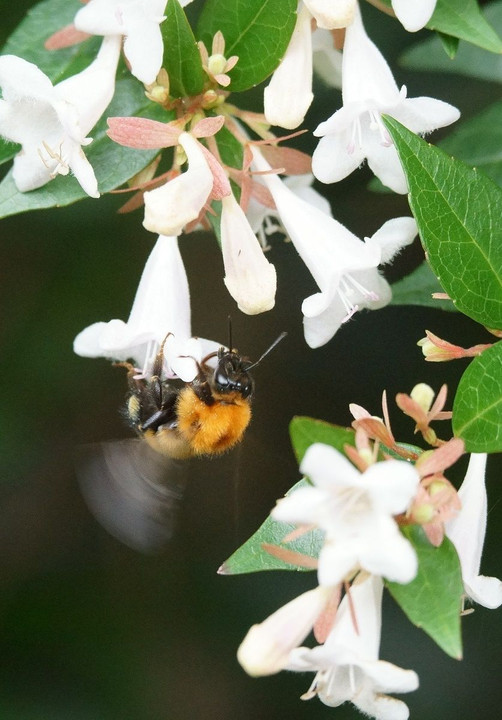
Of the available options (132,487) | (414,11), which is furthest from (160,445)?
(414,11)

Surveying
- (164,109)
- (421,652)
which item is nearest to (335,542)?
(164,109)

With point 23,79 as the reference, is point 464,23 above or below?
above

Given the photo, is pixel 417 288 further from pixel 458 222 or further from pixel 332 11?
pixel 332 11

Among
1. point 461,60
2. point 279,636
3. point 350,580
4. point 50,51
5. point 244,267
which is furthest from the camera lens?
point 461,60

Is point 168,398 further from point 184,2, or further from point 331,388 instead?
point 331,388

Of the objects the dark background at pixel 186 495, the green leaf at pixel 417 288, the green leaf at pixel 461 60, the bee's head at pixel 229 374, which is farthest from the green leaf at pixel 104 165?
the dark background at pixel 186 495
